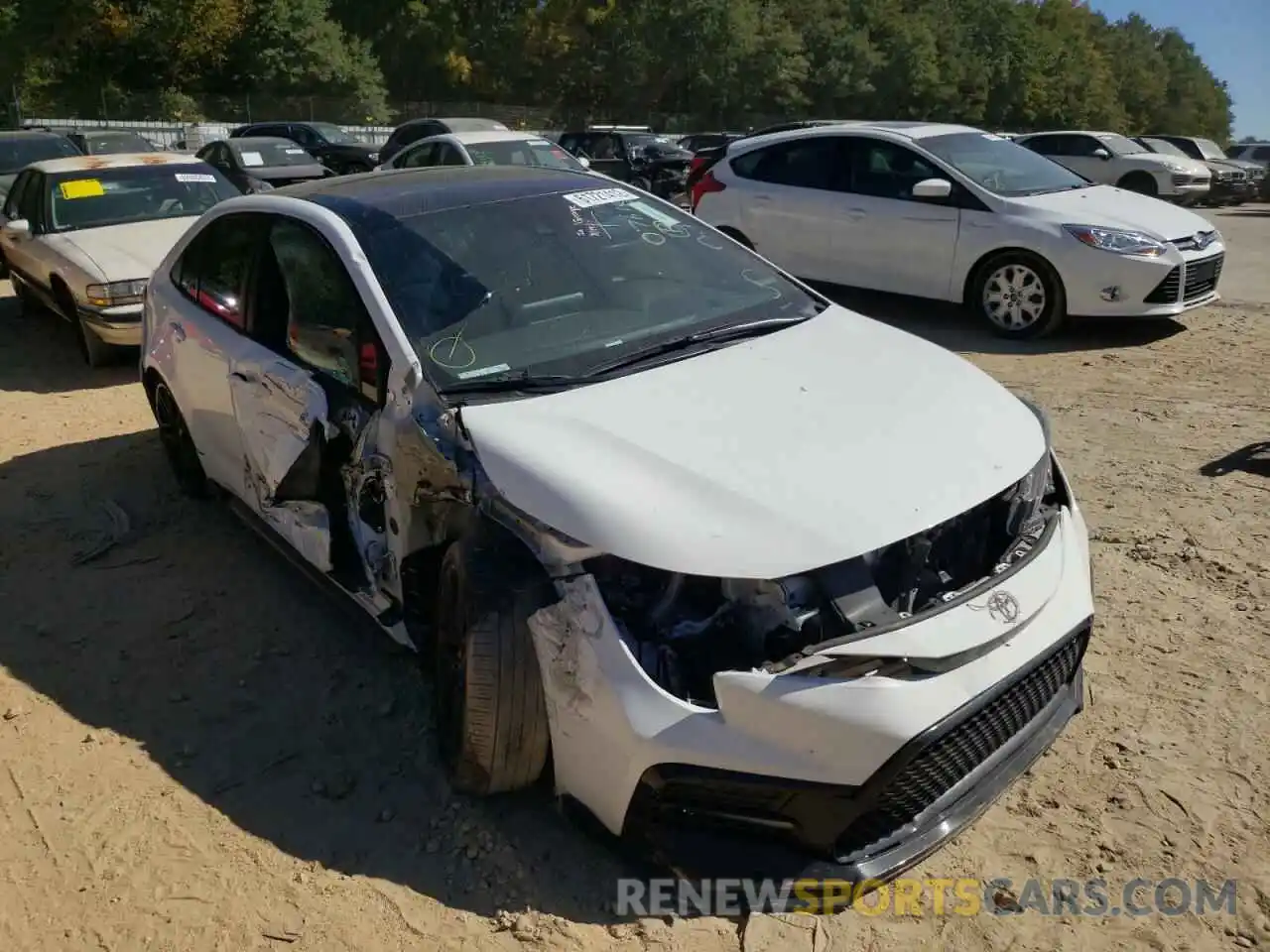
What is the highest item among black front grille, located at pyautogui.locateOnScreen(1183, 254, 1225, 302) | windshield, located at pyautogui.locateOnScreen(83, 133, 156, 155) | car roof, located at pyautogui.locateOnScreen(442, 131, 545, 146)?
car roof, located at pyautogui.locateOnScreen(442, 131, 545, 146)

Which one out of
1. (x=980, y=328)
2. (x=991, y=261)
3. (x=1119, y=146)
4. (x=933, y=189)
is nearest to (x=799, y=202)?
(x=933, y=189)

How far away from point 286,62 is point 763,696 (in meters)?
44.4

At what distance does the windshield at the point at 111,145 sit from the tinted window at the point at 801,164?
Answer: 916 cm

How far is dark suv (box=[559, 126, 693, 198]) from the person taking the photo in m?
18.6

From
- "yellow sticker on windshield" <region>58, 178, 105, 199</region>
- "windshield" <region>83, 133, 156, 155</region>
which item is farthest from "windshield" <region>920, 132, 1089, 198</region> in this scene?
"windshield" <region>83, 133, 156, 155</region>

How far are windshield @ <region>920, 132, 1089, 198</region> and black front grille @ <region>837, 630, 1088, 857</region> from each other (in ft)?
20.7

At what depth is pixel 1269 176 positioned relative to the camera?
72.8 ft

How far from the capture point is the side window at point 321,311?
11.0ft

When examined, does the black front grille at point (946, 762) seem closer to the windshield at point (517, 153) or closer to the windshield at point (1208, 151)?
the windshield at point (517, 153)

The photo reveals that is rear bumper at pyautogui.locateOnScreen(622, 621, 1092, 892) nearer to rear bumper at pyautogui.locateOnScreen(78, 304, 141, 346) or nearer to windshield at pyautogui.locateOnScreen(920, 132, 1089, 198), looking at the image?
rear bumper at pyautogui.locateOnScreen(78, 304, 141, 346)

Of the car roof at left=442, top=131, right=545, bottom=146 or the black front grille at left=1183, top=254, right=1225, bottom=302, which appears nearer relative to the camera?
the black front grille at left=1183, top=254, right=1225, bottom=302

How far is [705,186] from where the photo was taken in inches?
383

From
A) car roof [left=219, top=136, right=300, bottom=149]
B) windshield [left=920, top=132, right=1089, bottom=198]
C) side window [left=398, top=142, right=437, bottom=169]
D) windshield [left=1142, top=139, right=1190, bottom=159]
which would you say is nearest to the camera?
windshield [left=920, top=132, right=1089, bottom=198]

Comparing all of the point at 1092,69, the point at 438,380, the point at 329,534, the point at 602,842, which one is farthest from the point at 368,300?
the point at 1092,69
